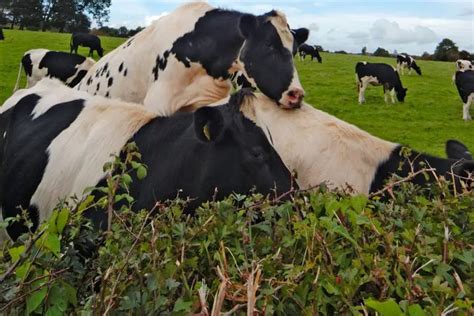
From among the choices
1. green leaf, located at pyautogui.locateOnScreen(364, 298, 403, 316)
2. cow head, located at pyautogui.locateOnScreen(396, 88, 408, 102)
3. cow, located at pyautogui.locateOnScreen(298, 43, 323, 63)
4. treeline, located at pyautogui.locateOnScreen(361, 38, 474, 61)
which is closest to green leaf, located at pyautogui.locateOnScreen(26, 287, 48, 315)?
green leaf, located at pyautogui.locateOnScreen(364, 298, 403, 316)

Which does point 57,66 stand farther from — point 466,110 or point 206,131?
point 206,131

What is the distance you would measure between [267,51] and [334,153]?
7.26ft

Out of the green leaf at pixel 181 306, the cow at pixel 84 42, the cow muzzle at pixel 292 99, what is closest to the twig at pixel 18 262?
the green leaf at pixel 181 306

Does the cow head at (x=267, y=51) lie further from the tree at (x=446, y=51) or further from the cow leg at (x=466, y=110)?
the tree at (x=446, y=51)

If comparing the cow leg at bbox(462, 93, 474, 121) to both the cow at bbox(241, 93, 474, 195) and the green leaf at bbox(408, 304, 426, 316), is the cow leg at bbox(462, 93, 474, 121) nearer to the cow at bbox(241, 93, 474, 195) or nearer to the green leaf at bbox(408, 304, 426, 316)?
the cow at bbox(241, 93, 474, 195)

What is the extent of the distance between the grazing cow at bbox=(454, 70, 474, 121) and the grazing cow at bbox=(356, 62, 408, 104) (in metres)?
2.37

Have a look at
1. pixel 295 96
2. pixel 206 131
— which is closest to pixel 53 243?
pixel 206 131

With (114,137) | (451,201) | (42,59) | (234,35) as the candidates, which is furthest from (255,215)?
(42,59)

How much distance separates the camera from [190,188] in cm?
368

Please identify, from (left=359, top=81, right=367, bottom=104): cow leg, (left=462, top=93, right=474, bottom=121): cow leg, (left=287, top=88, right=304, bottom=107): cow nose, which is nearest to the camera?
(left=287, top=88, right=304, bottom=107): cow nose

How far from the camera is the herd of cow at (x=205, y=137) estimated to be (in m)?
3.71

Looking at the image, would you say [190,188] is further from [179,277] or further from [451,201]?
[179,277]

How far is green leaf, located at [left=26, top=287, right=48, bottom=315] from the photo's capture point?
1425 millimetres

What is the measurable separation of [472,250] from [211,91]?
536cm
